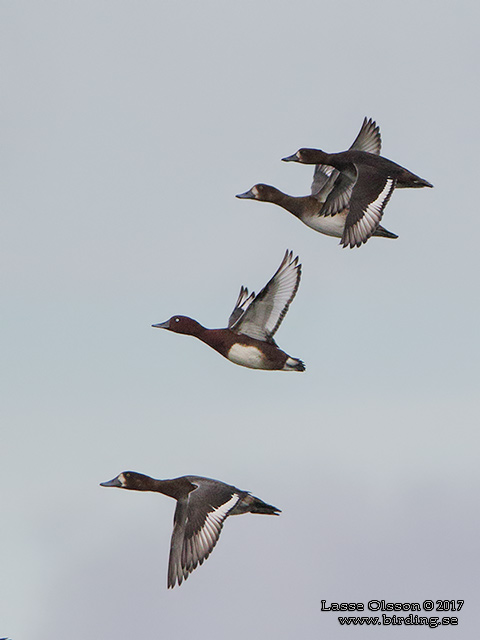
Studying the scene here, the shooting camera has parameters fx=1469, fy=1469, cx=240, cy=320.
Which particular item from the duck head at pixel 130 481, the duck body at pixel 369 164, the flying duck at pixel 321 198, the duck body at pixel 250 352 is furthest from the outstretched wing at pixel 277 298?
the duck head at pixel 130 481

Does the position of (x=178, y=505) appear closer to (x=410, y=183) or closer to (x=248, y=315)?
(x=248, y=315)

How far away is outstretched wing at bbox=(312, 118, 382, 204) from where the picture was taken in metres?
19.0

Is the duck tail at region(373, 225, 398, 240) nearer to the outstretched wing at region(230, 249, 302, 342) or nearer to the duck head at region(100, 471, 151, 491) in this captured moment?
the outstretched wing at region(230, 249, 302, 342)

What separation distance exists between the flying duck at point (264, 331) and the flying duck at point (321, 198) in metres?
1.33

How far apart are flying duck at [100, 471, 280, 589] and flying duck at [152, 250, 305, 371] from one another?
1.62 m

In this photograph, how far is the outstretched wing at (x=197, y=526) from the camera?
16.6 metres

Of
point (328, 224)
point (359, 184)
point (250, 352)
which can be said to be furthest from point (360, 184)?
point (250, 352)

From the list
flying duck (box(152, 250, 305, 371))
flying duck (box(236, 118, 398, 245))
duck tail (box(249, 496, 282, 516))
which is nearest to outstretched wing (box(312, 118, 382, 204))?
flying duck (box(236, 118, 398, 245))

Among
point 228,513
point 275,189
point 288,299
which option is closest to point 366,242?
point 288,299

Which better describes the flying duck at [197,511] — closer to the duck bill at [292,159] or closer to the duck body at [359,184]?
the duck body at [359,184]

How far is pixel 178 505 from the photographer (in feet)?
57.0

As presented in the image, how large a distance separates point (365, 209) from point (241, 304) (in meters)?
3.45

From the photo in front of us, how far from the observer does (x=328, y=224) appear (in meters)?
19.2

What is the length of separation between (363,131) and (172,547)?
6616mm
